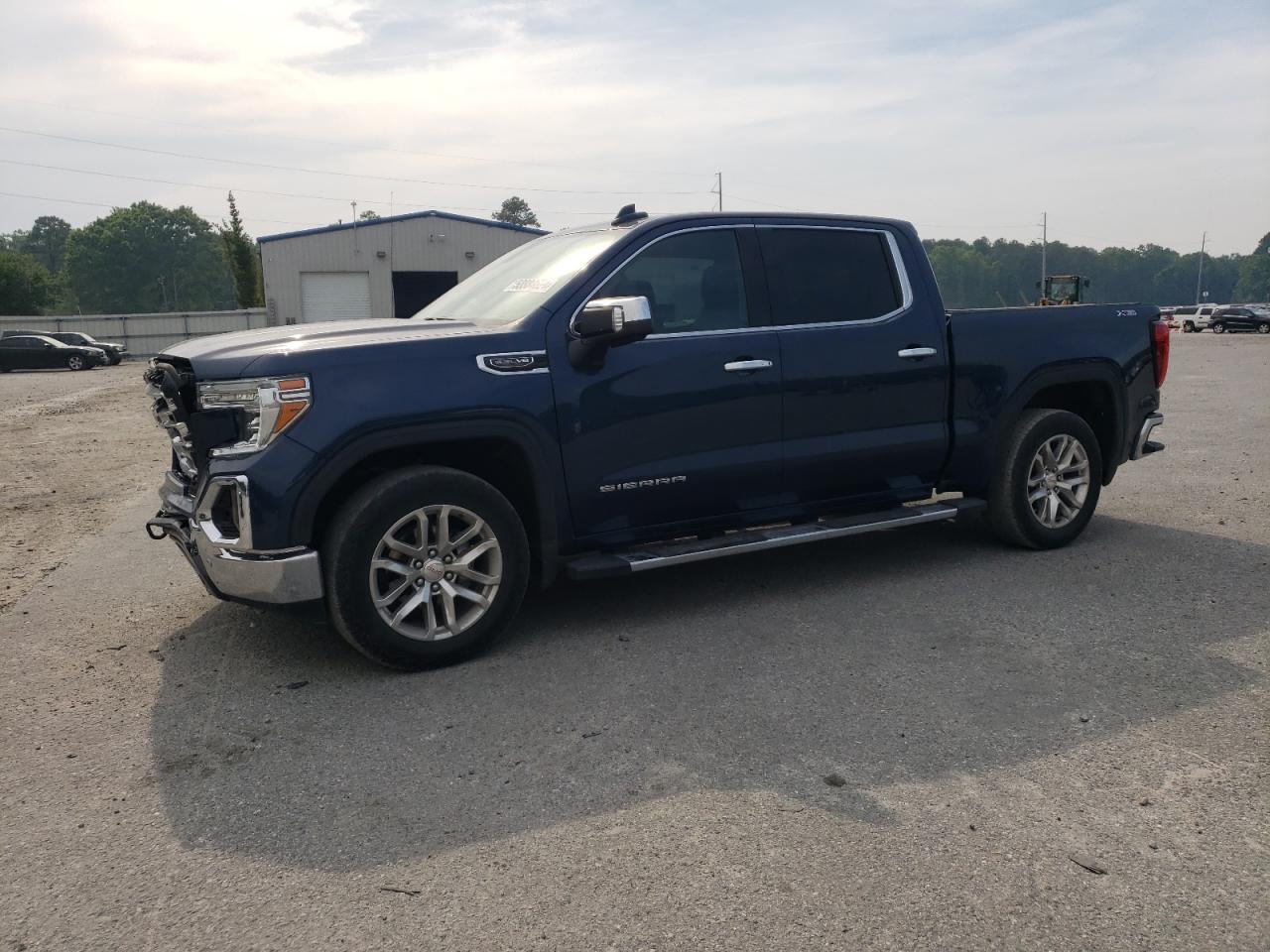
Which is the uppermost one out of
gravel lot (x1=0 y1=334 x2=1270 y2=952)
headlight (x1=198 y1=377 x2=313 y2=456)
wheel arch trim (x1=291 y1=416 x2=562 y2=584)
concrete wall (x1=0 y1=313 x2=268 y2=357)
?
concrete wall (x1=0 y1=313 x2=268 y2=357)

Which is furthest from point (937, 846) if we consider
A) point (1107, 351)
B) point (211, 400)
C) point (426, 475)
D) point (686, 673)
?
point (1107, 351)

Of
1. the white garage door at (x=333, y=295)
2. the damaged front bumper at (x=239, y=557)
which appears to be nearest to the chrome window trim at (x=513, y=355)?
the damaged front bumper at (x=239, y=557)

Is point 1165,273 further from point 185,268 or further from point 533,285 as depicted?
point 533,285

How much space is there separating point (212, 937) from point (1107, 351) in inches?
227

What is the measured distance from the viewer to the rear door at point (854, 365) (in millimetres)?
5312

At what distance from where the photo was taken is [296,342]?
4309 mm

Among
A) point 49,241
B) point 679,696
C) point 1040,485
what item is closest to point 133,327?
point 1040,485

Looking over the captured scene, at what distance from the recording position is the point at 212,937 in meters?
2.58

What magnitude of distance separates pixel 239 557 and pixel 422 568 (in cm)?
73

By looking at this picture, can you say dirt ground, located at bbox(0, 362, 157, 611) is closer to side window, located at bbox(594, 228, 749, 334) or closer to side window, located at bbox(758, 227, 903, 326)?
side window, located at bbox(594, 228, 749, 334)

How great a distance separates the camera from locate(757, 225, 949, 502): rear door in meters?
5.31

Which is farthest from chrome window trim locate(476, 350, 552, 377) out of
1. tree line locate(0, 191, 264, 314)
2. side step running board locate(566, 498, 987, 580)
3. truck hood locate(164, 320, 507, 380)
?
tree line locate(0, 191, 264, 314)

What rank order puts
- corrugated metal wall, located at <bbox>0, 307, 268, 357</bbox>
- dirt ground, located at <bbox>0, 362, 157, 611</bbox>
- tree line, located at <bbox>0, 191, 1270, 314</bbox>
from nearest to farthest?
dirt ground, located at <bbox>0, 362, 157, 611</bbox> < corrugated metal wall, located at <bbox>0, 307, 268, 357</bbox> < tree line, located at <bbox>0, 191, 1270, 314</bbox>

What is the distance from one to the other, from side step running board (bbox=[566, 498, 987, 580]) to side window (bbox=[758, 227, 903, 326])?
108 cm
